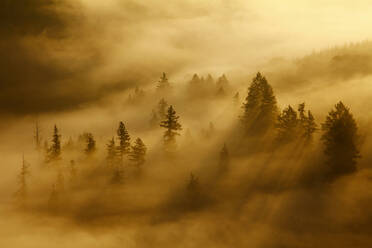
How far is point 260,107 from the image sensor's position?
224ft

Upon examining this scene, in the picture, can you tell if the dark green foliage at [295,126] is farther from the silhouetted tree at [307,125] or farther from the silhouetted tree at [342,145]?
the silhouetted tree at [342,145]

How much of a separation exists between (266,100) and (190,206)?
78.8ft

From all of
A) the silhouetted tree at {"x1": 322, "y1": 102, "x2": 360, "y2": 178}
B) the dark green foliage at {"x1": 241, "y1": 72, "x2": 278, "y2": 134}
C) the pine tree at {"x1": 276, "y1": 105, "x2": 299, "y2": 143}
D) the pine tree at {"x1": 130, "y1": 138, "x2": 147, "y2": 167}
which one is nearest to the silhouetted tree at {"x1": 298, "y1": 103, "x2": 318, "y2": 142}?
the pine tree at {"x1": 276, "y1": 105, "x2": 299, "y2": 143}

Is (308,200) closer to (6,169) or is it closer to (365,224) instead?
(365,224)

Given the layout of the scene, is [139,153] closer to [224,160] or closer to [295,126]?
[224,160]

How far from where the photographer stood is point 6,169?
10094cm

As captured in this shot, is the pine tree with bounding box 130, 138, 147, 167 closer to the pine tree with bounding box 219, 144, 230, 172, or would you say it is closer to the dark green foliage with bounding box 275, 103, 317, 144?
the pine tree with bounding box 219, 144, 230, 172

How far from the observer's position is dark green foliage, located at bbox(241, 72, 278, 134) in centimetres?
6675

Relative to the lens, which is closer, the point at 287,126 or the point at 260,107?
the point at 287,126

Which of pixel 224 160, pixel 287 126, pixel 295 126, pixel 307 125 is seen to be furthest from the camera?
pixel 224 160

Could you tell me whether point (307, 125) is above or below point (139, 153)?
above

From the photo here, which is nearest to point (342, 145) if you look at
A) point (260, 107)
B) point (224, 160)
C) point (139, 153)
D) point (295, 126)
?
point (295, 126)

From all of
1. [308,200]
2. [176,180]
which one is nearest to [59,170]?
[176,180]

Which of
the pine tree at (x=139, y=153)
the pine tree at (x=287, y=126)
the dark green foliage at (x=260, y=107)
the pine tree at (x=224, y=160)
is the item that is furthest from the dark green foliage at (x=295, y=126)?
the pine tree at (x=139, y=153)
